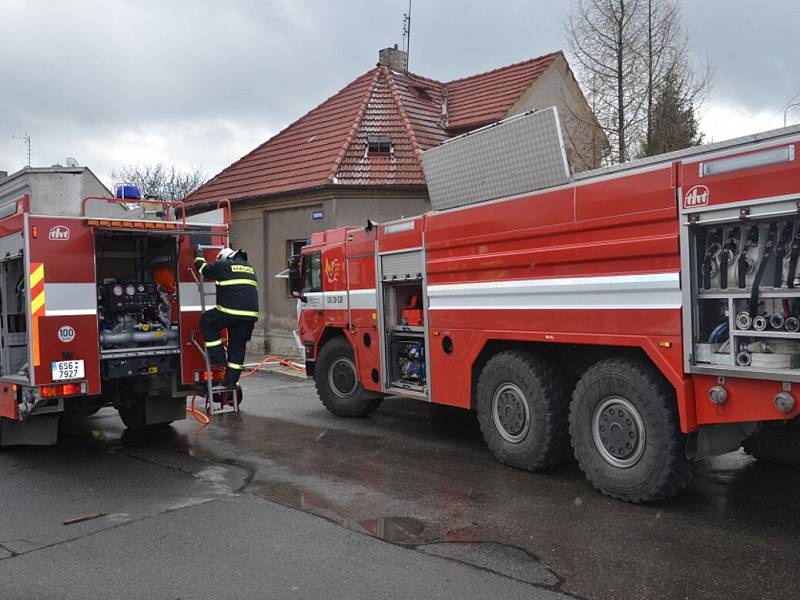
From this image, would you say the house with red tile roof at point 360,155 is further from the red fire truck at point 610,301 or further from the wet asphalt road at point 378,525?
the wet asphalt road at point 378,525

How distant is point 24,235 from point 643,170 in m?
5.57

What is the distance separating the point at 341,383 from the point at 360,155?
8419 millimetres

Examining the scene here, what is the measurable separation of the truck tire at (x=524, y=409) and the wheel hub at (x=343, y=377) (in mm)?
2623

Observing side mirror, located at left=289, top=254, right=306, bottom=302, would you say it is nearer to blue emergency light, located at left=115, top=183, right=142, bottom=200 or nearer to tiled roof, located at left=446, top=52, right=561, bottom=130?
blue emergency light, located at left=115, top=183, right=142, bottom=200

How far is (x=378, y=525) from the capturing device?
498 cm

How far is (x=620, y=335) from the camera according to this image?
210 inches

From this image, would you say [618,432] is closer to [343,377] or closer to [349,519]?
[349,519]

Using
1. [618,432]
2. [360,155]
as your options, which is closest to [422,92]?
[360,155]

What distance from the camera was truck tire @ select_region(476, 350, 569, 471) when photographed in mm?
6039

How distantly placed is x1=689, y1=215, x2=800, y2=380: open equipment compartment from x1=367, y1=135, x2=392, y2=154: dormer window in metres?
12.3

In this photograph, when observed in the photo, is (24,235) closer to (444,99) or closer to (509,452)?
(509,452)

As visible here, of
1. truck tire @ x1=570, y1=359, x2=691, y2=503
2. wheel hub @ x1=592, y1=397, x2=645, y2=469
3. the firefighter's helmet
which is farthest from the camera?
the firefighter's helmet

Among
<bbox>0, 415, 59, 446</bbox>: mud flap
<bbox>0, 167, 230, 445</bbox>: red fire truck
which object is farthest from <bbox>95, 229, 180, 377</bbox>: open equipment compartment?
<bbox>0, 415, 59, 446</bbox>: mud flap

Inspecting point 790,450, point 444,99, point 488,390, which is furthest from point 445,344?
point 444,99
